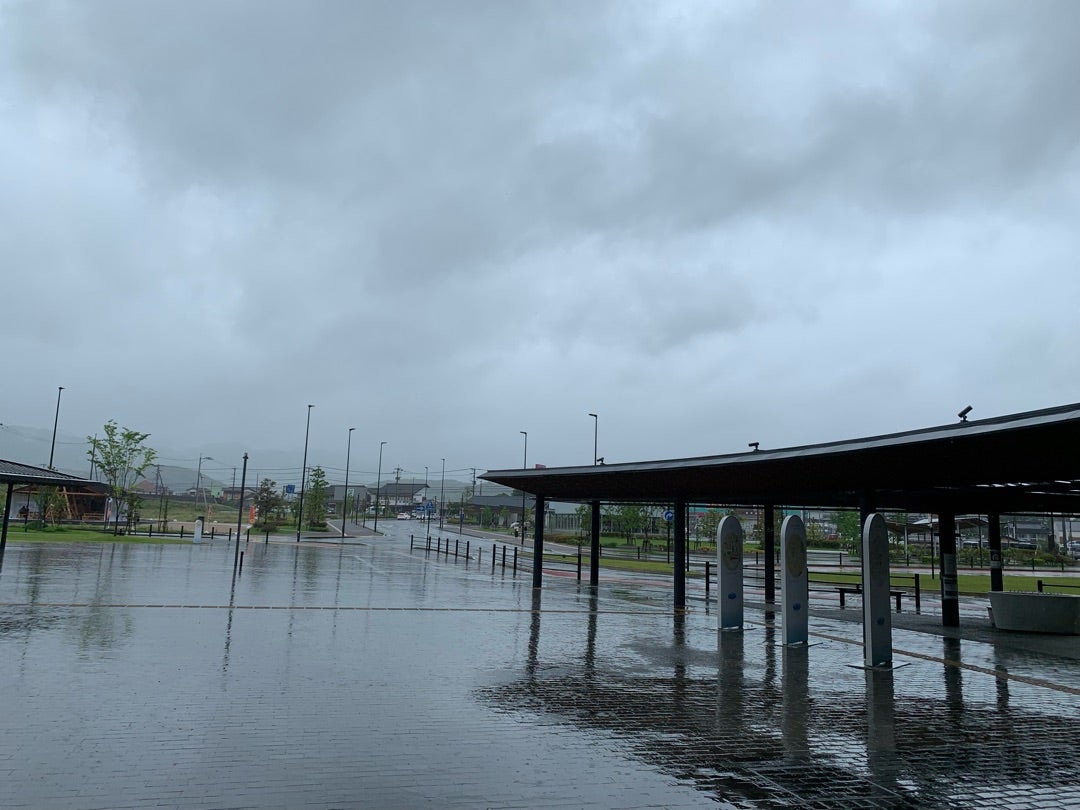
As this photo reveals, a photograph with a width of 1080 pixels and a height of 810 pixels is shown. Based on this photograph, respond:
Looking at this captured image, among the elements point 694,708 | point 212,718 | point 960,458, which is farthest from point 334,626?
point 960,458

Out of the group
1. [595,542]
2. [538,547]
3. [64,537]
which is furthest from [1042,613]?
[64,537]

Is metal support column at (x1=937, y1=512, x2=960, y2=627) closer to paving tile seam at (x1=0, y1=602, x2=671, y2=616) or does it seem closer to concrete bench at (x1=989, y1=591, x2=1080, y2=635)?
concrete bench at (x1=989, y1=591, x2=1080, y2=635)

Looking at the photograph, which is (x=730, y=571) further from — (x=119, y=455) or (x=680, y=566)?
(x=119, y=455)

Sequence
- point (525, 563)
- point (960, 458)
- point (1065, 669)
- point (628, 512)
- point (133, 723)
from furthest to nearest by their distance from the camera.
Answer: point (628, 512) → point (525, 563) → point (1065, 669) → point (960, 458) → point (133, 723)

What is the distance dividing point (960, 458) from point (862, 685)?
373cm

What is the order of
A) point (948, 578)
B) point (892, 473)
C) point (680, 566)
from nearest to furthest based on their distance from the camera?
point (892, 473), point (948, 578), point (680, 566)

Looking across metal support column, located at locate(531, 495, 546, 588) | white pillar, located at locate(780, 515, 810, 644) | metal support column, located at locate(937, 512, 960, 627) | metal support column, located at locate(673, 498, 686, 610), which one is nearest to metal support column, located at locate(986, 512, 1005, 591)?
metal support column, located at locate(937, 512, 960, 627)

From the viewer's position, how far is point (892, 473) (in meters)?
13.7

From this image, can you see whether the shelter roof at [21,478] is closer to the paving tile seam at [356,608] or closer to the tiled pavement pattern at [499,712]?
the tiled pavement pattern at [499,712]

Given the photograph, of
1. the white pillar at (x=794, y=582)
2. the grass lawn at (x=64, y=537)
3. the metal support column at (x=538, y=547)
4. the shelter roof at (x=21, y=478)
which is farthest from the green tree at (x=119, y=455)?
the white pillar at (x=794, y=582)

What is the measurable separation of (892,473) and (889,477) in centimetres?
62

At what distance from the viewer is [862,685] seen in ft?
33.2

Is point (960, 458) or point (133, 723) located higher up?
point (960, 458)

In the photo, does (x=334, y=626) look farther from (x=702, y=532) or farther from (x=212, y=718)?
(x=702, y=532)
